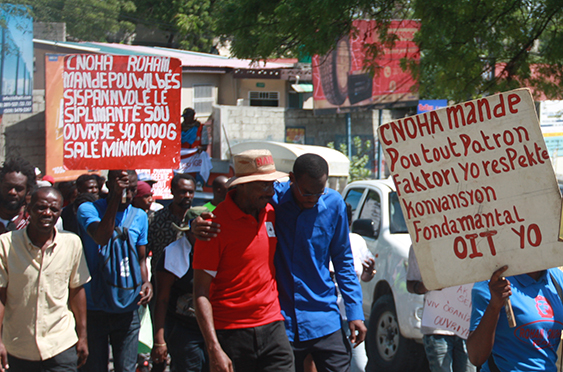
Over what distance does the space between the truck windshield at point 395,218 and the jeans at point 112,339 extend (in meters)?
2.95

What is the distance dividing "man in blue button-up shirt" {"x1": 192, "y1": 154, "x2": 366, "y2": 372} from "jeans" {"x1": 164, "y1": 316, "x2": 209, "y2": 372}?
763mm

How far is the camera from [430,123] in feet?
10.5

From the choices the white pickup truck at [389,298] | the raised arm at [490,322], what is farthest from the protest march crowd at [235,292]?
the white pickup truck at [389,298]

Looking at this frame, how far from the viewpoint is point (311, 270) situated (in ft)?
12.5

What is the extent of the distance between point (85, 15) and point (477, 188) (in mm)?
21751

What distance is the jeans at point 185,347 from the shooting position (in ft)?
14.0

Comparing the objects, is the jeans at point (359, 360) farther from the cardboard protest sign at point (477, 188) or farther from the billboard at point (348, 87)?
the billboard at point (348, 87)

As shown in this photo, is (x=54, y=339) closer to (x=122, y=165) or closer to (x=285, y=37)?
(x=122, y=165)

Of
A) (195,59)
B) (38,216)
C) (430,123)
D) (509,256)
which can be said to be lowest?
(509,256)

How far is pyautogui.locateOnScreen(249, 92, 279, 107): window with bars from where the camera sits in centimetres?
2361

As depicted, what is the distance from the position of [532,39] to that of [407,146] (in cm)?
664

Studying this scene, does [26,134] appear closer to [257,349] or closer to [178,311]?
[178,311]

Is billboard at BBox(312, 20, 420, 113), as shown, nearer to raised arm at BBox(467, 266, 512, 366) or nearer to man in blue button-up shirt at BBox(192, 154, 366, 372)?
man in blue button-up shirt at BBox(192, 154, 366, 372)

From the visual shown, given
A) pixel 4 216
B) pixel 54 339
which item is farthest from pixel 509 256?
pixel 4 216
